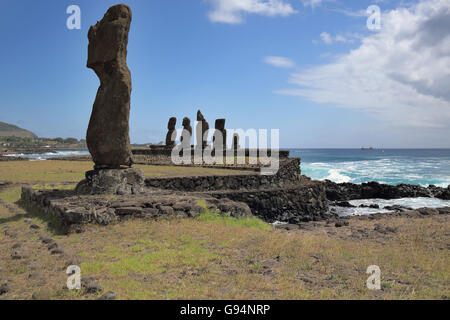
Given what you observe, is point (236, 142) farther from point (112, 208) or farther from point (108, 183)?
point (112, 208)

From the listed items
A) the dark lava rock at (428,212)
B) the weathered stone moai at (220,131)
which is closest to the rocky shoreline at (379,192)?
the weathered stone moai at (220,131)

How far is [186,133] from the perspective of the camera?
127 ft

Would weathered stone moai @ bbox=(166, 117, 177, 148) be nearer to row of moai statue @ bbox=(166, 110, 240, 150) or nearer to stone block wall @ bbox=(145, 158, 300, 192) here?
row of moai statue @ bbox=(166, 110, 240, 150)

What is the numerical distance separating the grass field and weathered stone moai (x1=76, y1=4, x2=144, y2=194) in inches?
99.4

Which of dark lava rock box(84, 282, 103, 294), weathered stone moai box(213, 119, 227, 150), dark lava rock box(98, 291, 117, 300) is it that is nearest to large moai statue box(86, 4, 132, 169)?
dark lava rock box(84, 282, 103, 294)

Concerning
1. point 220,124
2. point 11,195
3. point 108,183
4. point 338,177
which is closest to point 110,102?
point 108,183

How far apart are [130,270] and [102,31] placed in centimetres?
838

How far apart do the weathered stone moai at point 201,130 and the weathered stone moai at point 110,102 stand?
85.6ft

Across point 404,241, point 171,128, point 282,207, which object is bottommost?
point 282,207

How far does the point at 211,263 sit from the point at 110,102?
7.14m

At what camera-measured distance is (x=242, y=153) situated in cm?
3994

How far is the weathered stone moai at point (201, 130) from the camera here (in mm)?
37344
